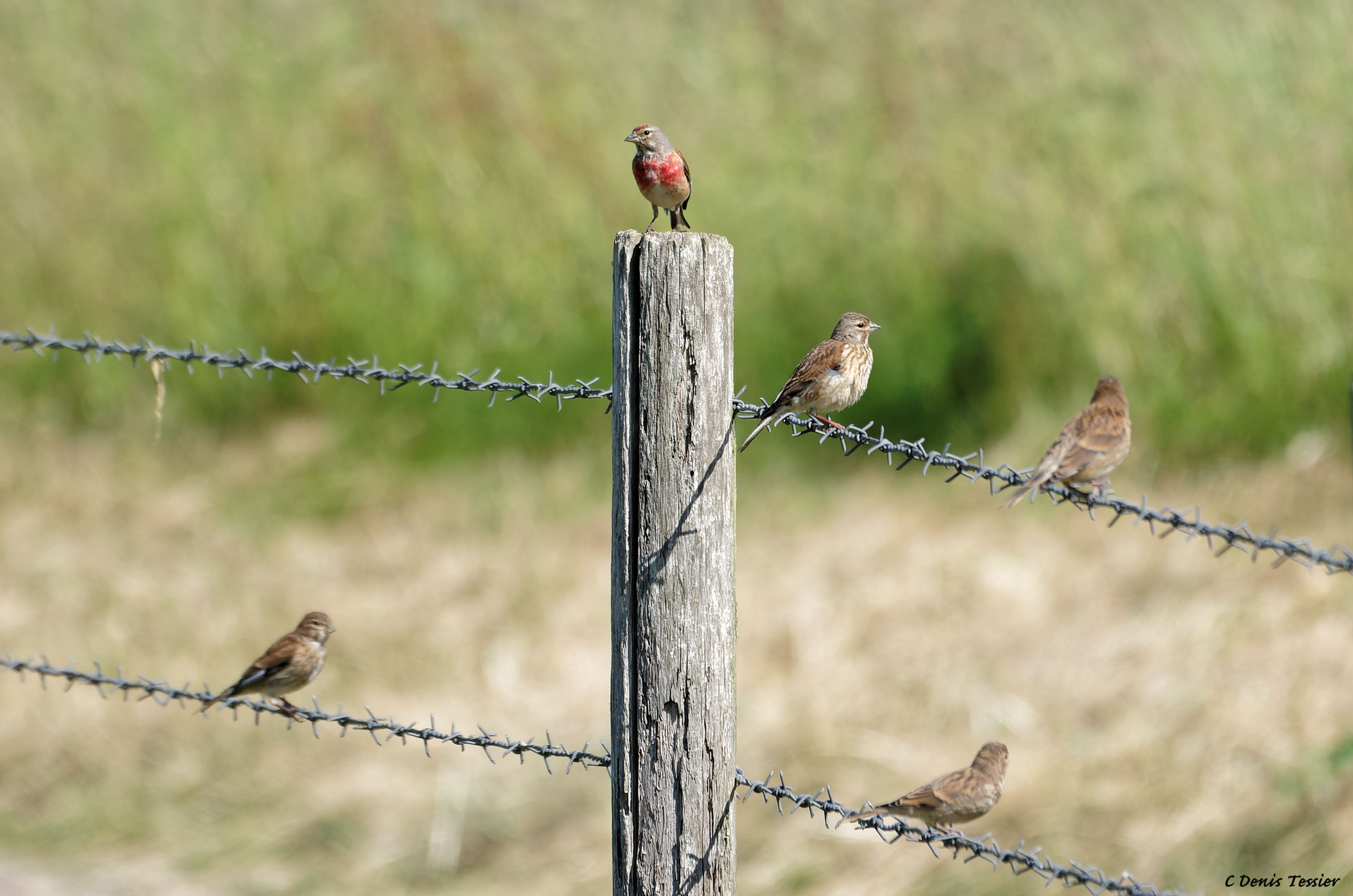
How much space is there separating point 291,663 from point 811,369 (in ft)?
7.07

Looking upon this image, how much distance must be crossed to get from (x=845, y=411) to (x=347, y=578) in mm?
3291

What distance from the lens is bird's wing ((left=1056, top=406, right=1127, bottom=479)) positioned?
12.3 feet

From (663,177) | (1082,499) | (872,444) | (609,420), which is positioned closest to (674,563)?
(872,444)

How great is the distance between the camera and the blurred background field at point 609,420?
5926mm

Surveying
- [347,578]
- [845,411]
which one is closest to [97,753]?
[347,578]

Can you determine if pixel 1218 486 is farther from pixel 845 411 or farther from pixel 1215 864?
pixel 1215 864

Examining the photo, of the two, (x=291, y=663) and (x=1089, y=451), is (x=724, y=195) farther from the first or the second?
(x=1089, y=451)

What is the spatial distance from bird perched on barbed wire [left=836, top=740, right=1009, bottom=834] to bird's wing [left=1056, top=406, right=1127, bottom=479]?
812 mm

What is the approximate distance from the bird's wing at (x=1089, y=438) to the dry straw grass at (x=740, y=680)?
2.10 metres

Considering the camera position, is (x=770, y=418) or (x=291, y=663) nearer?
(x=770, y=418)

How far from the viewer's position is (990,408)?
9078 mm

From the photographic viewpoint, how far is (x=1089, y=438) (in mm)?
3787

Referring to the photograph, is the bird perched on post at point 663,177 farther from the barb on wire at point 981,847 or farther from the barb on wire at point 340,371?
the barb on wire at point 981,847

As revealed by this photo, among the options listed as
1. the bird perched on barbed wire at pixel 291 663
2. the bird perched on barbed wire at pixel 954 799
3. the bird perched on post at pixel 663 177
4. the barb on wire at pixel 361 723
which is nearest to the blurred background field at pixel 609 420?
the bird perched on barbed wire at pixel 291 663
